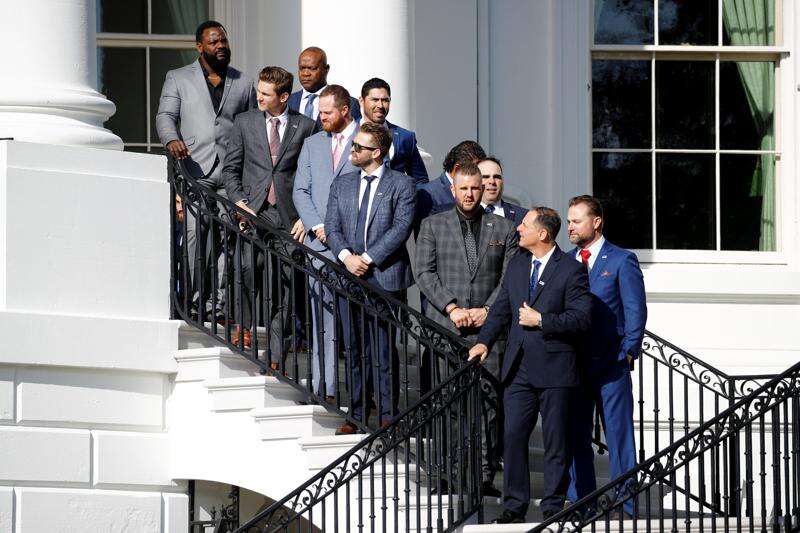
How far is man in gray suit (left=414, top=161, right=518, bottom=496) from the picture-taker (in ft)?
36.9

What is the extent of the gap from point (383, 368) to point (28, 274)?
6.92ft

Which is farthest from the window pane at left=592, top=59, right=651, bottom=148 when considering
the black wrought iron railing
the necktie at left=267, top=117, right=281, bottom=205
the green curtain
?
the black wrought iron railing

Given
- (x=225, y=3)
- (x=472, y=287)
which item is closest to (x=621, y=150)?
(x=225, y=3)

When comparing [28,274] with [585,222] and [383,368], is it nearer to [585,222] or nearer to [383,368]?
[383,368]

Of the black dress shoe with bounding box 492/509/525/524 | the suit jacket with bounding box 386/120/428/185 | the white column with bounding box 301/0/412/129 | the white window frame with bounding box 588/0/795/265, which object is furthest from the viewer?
the white window frame with bounding box 588/0/795/265

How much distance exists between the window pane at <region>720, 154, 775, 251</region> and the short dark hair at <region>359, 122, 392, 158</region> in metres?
4.73

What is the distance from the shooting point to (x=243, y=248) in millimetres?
11648

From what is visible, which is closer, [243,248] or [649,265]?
[243,248]

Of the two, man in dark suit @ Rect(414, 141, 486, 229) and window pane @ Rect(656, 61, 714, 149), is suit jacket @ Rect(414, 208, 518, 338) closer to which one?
man in dark suit @ Rect(414, 141, 486, 229)

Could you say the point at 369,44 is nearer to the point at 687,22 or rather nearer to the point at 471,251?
the point at 471,251

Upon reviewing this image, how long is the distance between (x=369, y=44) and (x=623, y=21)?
2.88m

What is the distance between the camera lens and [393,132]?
1238 cm

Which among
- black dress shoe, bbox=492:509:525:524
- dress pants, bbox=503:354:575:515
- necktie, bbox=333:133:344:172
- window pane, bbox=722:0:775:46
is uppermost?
window pane, bbox=722:0:775:46

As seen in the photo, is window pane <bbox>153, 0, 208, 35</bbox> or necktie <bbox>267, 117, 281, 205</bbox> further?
window pane <bbox>153, 0, 208, 35</bbox>
